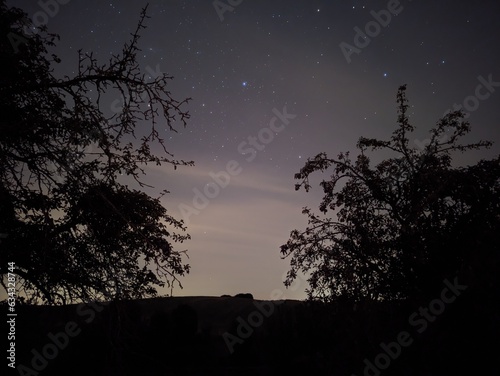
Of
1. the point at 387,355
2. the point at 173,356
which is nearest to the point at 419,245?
the point at 387,355

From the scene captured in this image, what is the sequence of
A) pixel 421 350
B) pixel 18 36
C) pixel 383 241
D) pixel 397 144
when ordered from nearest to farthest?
pixel 421 350
pixel 18 36
pixel 383 241
pixel 397 144

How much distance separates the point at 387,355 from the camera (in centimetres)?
546

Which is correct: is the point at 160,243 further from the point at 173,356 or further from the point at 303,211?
the point at 303,211

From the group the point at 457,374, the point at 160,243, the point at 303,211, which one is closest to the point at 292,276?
the point at 303,211

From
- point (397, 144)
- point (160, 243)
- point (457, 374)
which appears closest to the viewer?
point (457, 374)

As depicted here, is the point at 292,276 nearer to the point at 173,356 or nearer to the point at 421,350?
the point at 173,356

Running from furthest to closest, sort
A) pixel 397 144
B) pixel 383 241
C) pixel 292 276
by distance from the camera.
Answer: pixel 397 144, pixel 292 276, pixel 383 241

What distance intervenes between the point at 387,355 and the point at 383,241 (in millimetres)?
6196

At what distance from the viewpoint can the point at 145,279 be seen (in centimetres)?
876

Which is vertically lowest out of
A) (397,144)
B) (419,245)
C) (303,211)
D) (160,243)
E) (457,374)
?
(457,374)

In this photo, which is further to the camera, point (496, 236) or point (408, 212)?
point (408, 212)

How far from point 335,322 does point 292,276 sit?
15.3 ft

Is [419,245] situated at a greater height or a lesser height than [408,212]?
lesser

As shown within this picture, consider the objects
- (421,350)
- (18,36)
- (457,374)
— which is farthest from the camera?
(18,36)
